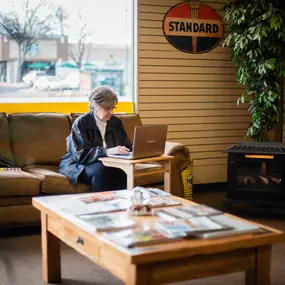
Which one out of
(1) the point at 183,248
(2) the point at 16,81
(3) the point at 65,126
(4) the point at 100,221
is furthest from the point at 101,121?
(1) the point at 183,248

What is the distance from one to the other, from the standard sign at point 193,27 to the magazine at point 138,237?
3.65 metres

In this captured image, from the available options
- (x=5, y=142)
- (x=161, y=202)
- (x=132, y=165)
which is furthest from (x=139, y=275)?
(x=5, y=142)

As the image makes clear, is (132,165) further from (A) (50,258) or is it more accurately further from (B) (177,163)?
(A) (50,258)

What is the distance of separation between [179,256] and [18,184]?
2.13 metres

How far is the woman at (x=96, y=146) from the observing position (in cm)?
437

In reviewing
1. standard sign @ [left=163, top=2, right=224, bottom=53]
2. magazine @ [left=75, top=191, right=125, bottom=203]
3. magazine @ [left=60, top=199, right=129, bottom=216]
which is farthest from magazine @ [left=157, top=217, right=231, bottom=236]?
standard sign @ [left=163, top=2, right=224, bottom=53]

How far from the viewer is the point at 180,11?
588 cm

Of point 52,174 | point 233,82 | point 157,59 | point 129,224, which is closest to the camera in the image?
point 129,224

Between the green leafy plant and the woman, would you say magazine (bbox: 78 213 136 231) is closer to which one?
the woman

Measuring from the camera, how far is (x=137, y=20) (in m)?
5.68

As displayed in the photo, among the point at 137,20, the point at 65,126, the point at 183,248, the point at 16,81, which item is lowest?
the point at 183,248

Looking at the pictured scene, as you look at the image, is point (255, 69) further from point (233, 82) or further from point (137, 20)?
point (137, 20)

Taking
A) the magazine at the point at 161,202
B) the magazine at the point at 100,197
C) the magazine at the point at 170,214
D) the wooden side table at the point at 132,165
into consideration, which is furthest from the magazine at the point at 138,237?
the wooden side table at the point at 132,165

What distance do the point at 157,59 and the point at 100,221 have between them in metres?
3.41
